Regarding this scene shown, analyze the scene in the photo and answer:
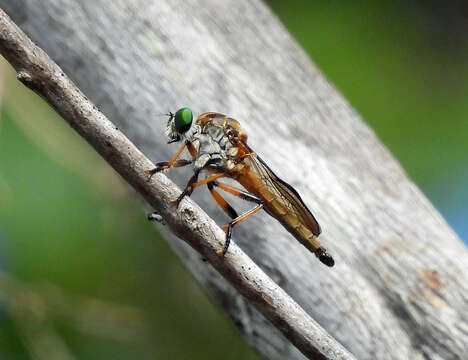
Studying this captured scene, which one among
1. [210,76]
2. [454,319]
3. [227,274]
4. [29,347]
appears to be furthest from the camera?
[29,347]

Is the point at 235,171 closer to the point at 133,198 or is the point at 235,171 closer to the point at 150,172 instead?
the point at 150,172

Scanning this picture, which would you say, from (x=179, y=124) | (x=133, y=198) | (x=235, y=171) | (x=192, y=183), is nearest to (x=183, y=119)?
(x=179, y=124)

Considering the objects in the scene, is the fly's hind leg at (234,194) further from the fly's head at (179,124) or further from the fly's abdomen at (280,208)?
the fly's head at (179,124)

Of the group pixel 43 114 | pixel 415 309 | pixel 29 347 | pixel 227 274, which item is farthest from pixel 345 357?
pixel 43 114

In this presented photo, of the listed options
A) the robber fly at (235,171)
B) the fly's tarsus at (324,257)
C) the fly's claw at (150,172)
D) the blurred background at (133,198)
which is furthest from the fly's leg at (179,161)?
the blurred background at (133,198)

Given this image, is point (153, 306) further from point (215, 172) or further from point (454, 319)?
point (454, 319)
